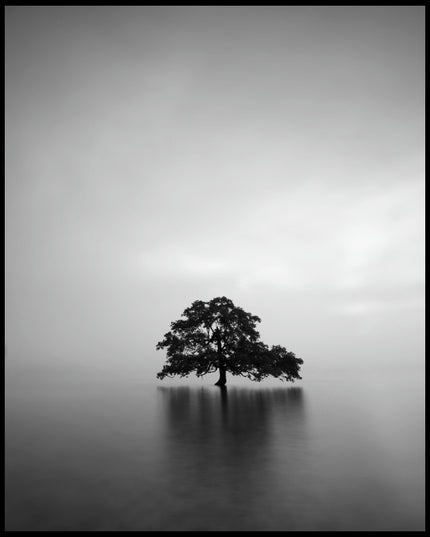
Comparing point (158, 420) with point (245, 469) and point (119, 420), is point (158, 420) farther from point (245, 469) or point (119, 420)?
point (245, 469)

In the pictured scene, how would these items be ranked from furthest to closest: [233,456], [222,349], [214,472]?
[222,349] < [233,456] < [214,472]

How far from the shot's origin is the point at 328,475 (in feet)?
29.4

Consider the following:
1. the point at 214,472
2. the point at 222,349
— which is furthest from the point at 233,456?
the point at 222,349

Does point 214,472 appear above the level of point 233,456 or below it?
above

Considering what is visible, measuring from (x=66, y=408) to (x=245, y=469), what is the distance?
1624 cm

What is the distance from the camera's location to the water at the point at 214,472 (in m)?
6.63

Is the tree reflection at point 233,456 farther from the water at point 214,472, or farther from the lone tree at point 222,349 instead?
the lone tree at point 222,349

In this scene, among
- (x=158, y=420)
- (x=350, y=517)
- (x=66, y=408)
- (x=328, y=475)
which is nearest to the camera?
(x=350, y=517)

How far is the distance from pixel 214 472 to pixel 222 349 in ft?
88.7

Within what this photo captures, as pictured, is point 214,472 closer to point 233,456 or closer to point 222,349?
point 233,456

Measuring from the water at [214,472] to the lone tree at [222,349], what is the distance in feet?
52.5

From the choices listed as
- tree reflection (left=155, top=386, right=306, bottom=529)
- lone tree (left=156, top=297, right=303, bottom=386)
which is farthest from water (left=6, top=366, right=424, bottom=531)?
lone tree (left=156, top=297, right=303, bottom=386)

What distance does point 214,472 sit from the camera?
9.05 m

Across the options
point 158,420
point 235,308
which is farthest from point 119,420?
point 235,308
